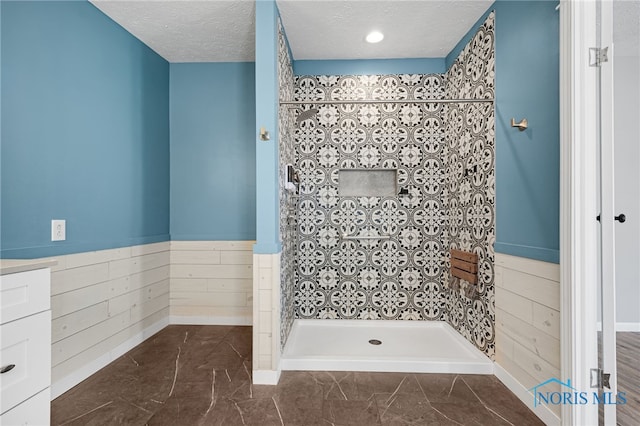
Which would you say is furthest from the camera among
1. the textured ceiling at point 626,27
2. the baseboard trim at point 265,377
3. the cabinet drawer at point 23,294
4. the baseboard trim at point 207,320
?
the baseboard trim at point 207,320

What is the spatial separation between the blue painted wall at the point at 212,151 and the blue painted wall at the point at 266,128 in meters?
1.09

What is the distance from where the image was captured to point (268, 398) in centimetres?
180

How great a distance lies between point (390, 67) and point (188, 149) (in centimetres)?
215

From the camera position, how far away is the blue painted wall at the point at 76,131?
1660 millimetres

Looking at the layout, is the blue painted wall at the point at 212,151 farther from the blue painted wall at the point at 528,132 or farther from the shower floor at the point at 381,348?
the blue painted wall at the point at 528,132

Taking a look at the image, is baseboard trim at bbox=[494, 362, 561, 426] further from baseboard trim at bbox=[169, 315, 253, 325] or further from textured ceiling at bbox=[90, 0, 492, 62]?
textured ceiling at bbox=[90, 0, 492, 62]

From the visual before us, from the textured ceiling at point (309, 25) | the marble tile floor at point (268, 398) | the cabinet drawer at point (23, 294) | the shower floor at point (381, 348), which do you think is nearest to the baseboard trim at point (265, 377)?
the marble tile floor at point (268, 398)

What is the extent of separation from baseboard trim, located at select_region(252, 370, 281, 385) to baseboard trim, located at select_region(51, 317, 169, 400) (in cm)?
114

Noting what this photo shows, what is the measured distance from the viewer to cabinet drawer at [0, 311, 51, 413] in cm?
102

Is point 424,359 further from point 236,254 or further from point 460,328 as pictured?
point 236,254

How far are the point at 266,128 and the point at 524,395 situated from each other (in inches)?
87.3

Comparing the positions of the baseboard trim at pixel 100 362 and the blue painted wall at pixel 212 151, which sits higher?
the blue painted wall at pixel 212 151

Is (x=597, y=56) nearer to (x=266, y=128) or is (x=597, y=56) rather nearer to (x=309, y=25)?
(x=266, y=128)

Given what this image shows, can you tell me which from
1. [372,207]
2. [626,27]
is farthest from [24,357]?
[626,27]
